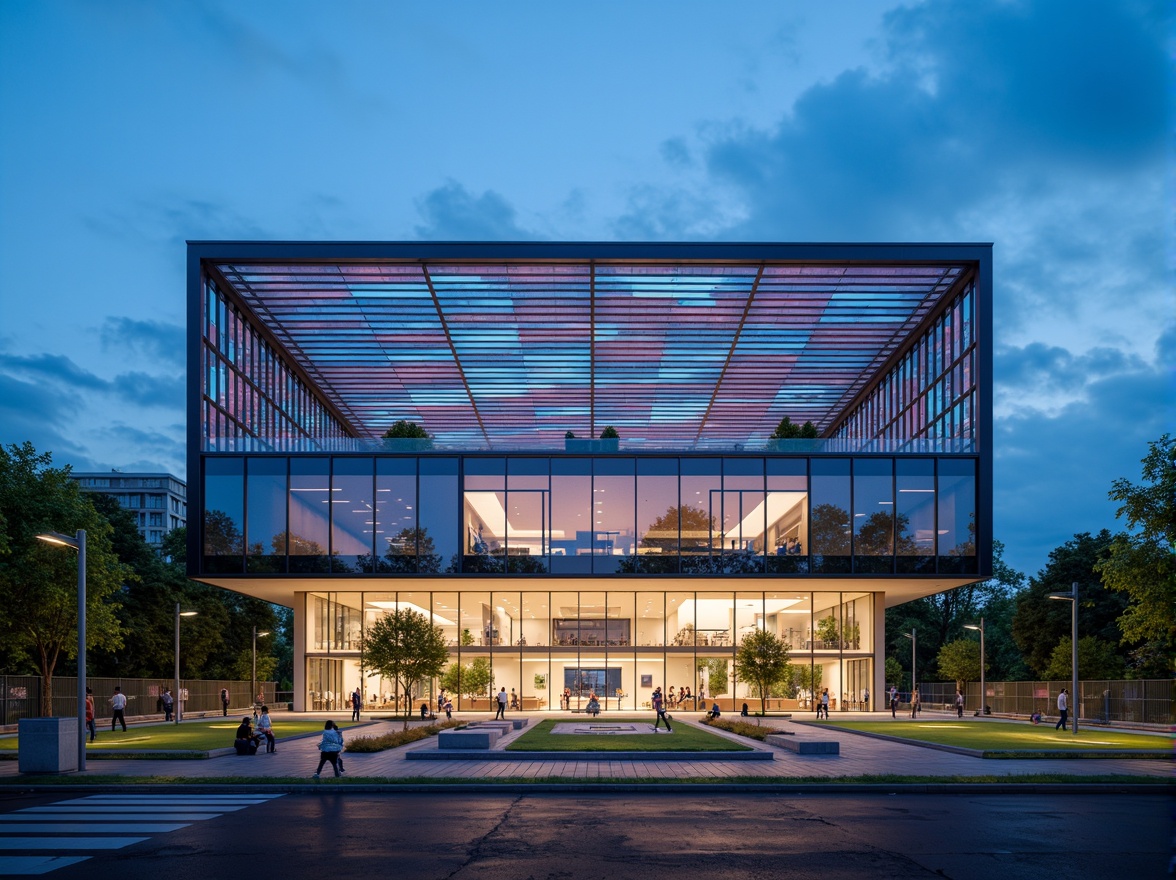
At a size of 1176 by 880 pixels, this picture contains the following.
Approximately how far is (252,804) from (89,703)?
1972 cm

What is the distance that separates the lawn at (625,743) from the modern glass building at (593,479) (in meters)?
16.0

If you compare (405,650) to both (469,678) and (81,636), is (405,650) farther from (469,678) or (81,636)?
(81,636)

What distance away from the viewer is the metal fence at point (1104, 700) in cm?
4866

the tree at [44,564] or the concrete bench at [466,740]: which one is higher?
the tree at [44,564]

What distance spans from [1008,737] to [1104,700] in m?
18.3

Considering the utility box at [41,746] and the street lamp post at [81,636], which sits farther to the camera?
the street lamp post at [81,636]

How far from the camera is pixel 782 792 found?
2175 cm

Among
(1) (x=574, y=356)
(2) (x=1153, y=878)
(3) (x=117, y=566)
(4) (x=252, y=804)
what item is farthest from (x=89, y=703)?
(2) (x=1153, y=878)

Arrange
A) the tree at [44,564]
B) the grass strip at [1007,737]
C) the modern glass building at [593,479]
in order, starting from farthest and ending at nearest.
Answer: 1. the modern glass building at [593,479]
2. the tree at [44,564]
3. the grass strip at [1007,737]

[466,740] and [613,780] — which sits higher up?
[613,780]

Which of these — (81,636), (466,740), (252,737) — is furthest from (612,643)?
(81,636)

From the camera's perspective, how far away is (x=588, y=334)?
5466 cm

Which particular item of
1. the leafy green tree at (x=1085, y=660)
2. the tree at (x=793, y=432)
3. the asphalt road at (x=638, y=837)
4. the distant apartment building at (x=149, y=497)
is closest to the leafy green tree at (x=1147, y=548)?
the asphalt road at (x=638, y=837)

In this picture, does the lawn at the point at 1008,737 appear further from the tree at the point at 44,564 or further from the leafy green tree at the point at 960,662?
the tree at the point at 44,564
